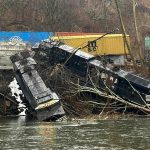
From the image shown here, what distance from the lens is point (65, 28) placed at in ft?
200

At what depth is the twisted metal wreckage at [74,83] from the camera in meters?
22.0

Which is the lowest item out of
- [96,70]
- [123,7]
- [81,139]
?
[81,139]

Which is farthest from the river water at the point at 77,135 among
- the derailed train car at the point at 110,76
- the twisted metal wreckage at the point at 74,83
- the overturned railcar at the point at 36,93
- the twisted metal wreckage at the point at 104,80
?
the derailed train car at the point at 110,76

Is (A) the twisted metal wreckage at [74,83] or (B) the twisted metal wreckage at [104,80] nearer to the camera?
(A) the twisted metal wreckage at [74,83]

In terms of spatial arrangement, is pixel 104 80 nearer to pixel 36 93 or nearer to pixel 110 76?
pixel 110 76

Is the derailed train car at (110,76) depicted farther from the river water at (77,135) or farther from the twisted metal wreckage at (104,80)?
the river water at (77,135)

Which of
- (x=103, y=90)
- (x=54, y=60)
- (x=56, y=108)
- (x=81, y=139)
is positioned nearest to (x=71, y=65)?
(x=54, y=60)

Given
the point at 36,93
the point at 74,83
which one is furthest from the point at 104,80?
the point at 36,93

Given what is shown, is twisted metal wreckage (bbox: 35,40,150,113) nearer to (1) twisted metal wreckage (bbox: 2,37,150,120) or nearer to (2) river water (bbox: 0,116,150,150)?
(1) twisted metal wreckage (bbox: 2,37,150,120)

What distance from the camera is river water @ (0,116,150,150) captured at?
14.9 metres

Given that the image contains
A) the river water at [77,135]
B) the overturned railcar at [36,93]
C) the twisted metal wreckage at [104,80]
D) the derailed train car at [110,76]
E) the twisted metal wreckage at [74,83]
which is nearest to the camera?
the river water at [77,135]

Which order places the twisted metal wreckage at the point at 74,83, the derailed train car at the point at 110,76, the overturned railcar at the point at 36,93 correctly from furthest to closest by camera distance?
the derailed train car at the point at 110,76 → the twisted metal wreckage at the point at 74,83 → the overturned railcar at the point at 36,93

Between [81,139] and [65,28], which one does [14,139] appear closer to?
[81,139]

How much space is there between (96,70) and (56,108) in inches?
167
